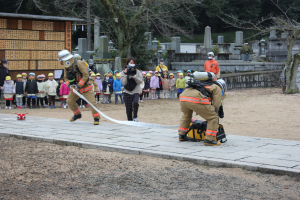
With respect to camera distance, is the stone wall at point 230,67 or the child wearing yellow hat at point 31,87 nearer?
the child wearing yellow hat at point 31,87

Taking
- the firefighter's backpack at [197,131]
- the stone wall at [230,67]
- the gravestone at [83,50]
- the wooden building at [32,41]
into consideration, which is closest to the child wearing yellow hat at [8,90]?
the wooden building at [32,41]

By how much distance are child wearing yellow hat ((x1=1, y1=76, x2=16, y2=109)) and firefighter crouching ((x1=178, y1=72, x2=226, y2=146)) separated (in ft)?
28.1

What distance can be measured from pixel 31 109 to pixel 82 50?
39.9ft

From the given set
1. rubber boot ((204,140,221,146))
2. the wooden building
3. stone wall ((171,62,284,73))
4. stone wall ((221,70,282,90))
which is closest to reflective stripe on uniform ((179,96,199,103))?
rubber boot ((204,140,221,146))

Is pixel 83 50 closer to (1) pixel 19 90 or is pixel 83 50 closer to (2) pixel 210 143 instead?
(1) pixel 19 90

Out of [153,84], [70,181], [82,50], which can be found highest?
[82,50]

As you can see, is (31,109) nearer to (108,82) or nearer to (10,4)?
(108,82)

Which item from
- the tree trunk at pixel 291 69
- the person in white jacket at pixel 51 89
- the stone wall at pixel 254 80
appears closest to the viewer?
the person in white jacket at pixel 51 89

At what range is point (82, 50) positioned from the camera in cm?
2411

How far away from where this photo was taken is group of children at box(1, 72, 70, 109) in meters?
12.6

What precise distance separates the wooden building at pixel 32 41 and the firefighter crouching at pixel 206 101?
31.9 ft

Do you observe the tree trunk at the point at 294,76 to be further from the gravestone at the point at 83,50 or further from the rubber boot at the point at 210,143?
the gravestone at the point at 83,50

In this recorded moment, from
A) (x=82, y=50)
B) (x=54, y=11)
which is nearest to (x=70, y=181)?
(x=82, y=50)

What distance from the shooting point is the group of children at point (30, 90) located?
12.6m
